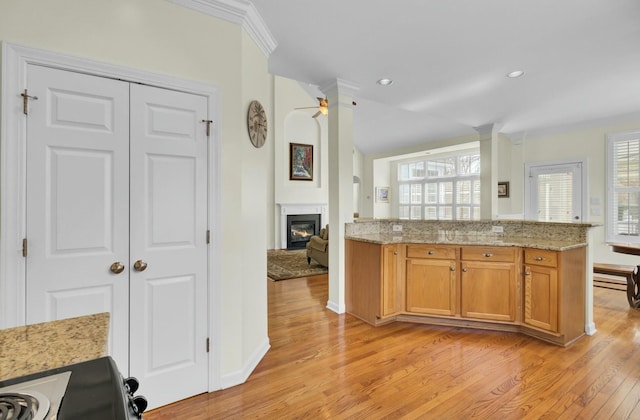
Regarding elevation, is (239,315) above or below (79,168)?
below

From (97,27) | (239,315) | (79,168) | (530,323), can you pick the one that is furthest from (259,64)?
(530,323)

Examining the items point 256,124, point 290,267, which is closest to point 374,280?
point 256,124

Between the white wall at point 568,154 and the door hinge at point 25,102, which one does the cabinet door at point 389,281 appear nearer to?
the door hinge at point 25,102

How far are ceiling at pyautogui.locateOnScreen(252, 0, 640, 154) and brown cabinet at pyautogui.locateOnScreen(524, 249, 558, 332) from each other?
1747 millimetres

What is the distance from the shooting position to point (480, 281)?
9.61ft

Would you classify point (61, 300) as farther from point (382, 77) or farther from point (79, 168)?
point (382, 77)

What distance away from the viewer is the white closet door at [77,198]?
148 cm

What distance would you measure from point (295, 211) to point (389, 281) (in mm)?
5231

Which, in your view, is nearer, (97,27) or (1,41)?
(1,41)

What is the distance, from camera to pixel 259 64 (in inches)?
91.3

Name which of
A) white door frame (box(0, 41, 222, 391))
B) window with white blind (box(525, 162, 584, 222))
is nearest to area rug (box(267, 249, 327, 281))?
white door frame (box(0, 41, 222, 391))

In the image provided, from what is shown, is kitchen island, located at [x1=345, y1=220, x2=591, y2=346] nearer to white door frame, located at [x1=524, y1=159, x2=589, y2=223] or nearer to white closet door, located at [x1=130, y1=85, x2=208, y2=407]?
white closet door, located at [x1=130, y1=85, x2=208, y2=407]

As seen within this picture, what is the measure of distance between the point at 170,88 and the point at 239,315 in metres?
1.49

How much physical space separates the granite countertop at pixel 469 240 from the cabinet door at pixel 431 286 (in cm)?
22
